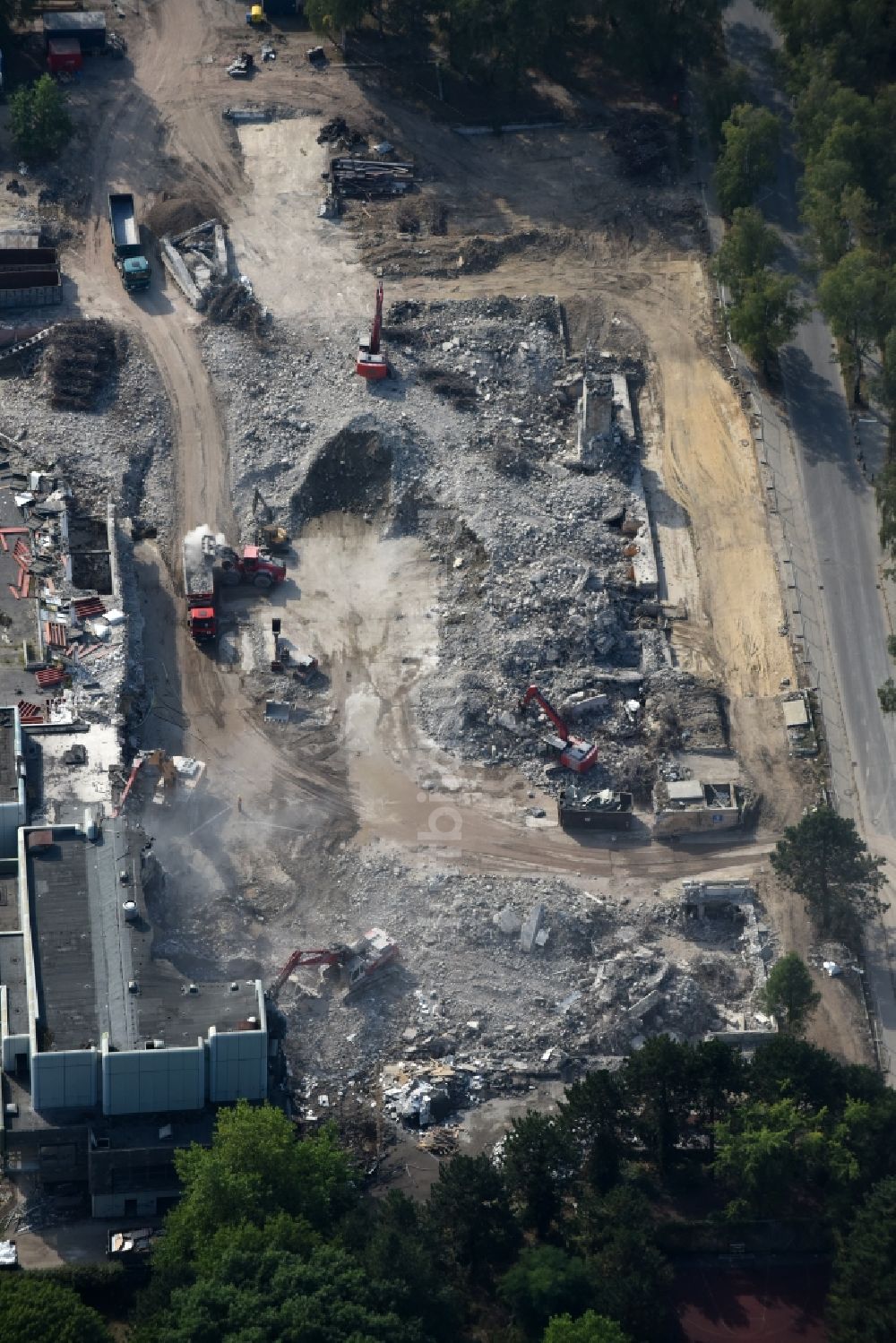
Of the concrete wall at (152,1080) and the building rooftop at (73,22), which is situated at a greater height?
the building rooftop at (73,22)

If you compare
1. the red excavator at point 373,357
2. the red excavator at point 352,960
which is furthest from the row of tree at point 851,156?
the red excavator at point 352,960

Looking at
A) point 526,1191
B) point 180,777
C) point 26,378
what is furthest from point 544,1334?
point 26,378

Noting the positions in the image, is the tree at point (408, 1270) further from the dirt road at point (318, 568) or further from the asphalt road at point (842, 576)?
the asphalt road at point (842, 576)

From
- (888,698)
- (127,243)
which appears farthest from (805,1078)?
(127,243)

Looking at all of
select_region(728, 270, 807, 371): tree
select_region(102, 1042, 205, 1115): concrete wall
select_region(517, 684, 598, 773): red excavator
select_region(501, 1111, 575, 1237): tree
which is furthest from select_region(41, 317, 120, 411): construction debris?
select_region(501, 1111, 575, 1237): tree

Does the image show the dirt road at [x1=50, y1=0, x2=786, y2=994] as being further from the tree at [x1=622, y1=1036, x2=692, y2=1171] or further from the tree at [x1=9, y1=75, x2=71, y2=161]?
the tree at [x1=622, y1=1036, x2=692, y2=1171]

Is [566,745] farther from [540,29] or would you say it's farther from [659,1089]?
[540,29]
